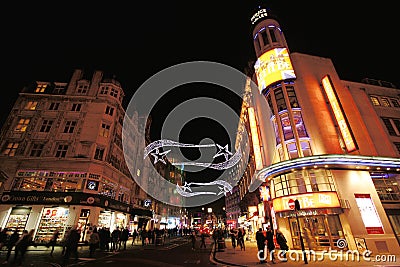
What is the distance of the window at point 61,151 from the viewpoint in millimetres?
26844

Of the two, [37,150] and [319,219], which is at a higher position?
[37,150]

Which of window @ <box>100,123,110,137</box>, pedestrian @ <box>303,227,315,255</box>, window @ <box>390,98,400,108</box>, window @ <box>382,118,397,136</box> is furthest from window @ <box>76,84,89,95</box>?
window @ <box>390,98,400,108</box>

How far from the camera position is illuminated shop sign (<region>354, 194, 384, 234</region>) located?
17094 mm

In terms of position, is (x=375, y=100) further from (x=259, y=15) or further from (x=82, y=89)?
(x=82, y=89)

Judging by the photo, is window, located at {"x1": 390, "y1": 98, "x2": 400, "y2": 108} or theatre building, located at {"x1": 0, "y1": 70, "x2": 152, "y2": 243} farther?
window, located at {"x1": 390, "y1": 98, "x2": 400, "y2": 108}

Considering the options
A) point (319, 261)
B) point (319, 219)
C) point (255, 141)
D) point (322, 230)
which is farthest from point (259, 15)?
point (319, 261)

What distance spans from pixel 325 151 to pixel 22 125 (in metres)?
38.6

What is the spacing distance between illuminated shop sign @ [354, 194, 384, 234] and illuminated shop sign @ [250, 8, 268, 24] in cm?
2774

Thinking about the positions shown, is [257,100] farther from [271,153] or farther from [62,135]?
[62,135]

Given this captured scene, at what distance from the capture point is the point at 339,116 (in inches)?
801

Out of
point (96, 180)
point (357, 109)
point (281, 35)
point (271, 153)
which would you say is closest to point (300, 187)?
point (271, 153)

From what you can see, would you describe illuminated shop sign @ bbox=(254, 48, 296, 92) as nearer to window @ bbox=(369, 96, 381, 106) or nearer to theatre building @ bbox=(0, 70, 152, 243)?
window @ bbox=(369, 96, 381, 106)

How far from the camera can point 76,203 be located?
23.5 metres

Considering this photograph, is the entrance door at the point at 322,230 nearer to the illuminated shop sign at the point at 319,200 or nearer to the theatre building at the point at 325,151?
the theatre building at the point at 325,151
